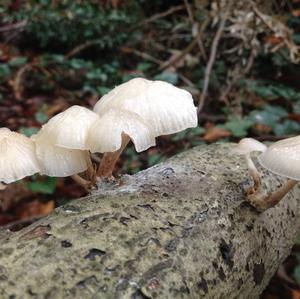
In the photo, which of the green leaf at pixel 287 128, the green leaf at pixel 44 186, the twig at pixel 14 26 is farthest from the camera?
the twig at pixel 14 26

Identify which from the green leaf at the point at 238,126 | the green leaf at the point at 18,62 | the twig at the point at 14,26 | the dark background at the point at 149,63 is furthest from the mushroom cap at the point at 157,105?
the twig at the point at 14,26

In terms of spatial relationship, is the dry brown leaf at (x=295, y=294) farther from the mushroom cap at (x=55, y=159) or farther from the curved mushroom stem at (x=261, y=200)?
the mushroom cap at (x=55, y=159)

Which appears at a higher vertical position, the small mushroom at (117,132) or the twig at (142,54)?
the small mushroom at (117,132)

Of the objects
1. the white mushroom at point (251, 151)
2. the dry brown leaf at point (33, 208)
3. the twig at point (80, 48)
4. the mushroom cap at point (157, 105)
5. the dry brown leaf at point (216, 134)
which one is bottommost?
the dry brown leaf at point (33, 208)

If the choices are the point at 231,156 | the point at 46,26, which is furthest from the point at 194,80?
the point at 231,156

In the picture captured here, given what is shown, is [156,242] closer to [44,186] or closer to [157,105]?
[157,105]

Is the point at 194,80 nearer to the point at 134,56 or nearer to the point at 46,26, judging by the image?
the point at 134,56
